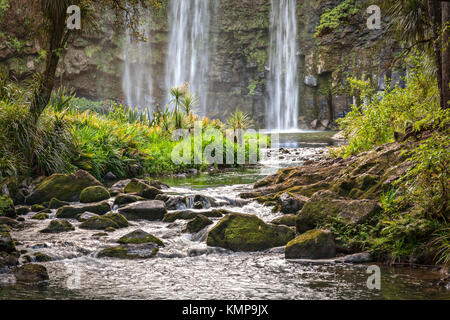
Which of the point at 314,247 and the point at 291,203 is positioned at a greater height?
the point at 291,203

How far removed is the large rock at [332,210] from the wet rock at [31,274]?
363 cm

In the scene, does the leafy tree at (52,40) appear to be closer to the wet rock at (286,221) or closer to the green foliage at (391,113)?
the wet rock at (286,221)

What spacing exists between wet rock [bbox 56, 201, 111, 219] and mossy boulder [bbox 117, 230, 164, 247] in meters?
2.26

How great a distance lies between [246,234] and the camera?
670 centimetres

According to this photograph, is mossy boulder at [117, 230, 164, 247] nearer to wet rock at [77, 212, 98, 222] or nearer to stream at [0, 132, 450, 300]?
stream at [0, 132, 450, 300]

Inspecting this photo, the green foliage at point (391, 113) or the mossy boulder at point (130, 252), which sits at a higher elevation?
the green foliage at point (391, 113)

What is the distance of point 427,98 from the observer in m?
11.8

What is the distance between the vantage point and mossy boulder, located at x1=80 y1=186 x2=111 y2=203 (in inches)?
392

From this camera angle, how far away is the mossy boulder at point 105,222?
7.67 m

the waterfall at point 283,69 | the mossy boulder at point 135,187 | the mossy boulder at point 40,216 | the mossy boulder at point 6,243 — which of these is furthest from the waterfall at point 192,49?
the mossy boulder at point 6,243

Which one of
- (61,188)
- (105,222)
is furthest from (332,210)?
(61,188)

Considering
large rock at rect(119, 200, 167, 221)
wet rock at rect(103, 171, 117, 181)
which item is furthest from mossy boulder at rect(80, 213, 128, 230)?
wet rock at rect(103, 171, 117, 181)

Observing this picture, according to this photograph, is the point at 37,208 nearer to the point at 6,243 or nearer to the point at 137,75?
the point at 6,243

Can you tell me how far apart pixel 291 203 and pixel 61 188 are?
17.2 ft
